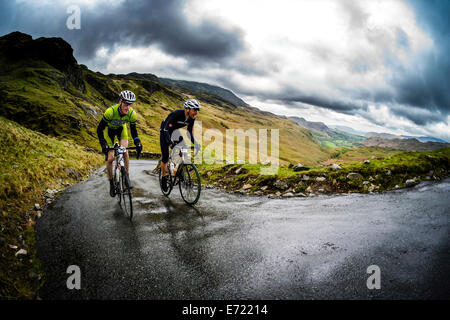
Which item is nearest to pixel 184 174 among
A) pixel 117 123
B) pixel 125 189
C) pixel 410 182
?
pixel 125 189

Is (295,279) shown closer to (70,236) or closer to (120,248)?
(120,248)

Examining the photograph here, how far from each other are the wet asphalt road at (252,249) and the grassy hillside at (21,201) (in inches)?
10.7

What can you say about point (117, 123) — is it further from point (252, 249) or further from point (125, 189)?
point (252, 249)

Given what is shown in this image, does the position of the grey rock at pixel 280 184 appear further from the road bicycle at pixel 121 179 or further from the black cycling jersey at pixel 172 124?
the road bicycle at pixel 121 179

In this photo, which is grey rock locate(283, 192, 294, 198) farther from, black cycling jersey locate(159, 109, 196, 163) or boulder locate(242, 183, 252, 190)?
black cycling jersey locate(159, 109, 196, 163)

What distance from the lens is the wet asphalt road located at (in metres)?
3.44

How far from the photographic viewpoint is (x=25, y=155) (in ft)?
36.8

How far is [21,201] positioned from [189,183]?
5381mm

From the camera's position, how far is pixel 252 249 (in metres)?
4.70

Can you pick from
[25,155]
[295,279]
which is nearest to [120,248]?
[295,279]

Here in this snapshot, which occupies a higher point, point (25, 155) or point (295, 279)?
point (25, 155)

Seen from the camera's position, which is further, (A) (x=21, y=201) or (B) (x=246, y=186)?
(B) (x=246, y=186)

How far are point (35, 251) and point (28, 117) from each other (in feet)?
224
